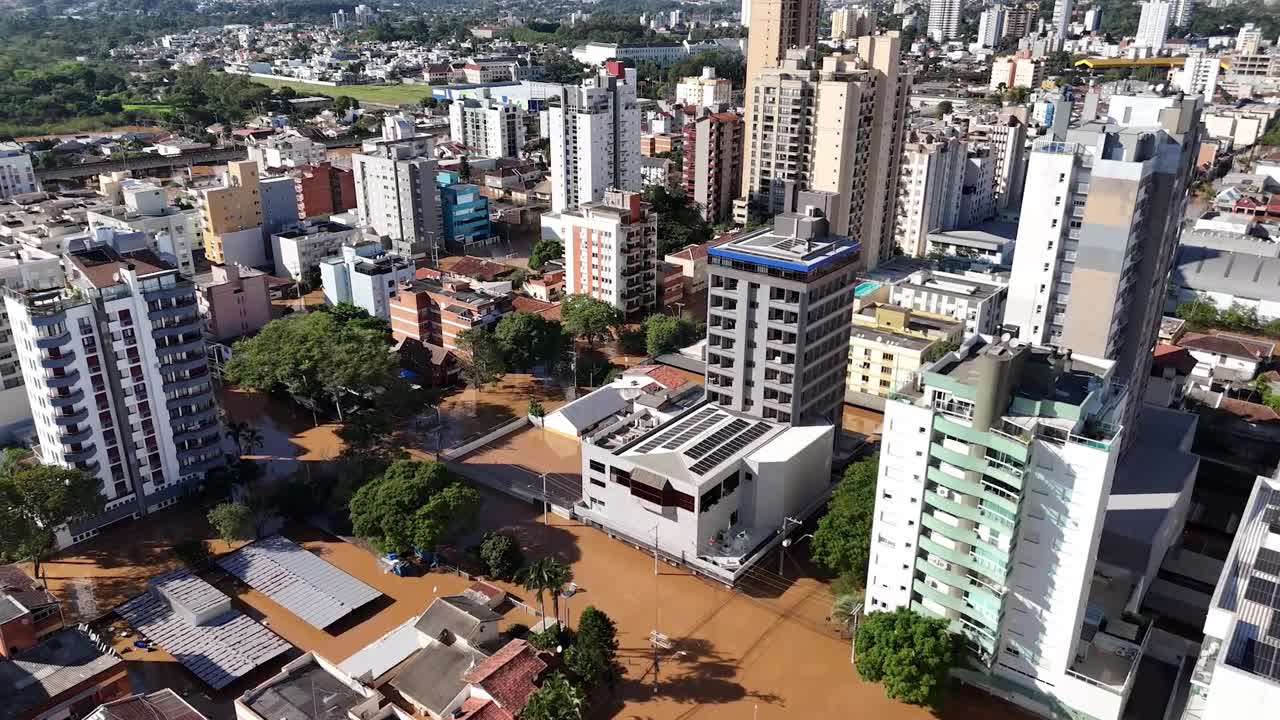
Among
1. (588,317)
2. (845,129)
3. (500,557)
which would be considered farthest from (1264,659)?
(845,129)

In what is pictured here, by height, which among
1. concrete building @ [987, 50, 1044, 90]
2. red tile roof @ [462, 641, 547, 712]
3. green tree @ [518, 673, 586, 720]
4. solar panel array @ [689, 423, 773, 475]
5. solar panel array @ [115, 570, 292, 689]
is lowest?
solar panel array @ [115, 570, 292, 689]

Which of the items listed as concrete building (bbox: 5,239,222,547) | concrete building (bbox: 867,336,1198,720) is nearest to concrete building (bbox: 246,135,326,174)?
concrete building (bbox: 5,239,222,547)

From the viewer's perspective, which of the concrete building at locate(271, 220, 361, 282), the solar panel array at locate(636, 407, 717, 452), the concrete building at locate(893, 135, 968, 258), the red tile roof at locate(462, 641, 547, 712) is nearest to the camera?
the red tile roof at locate(462, 641, 547, 712)

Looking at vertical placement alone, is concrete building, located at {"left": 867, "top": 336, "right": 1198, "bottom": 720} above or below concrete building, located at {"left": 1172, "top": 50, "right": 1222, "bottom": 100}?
below

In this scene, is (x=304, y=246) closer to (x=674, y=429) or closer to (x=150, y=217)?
(x=150, y=217)

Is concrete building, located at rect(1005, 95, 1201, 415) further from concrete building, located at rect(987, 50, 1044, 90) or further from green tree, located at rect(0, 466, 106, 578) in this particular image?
concrete building, located at rect(987, 50, 1044, 90)
